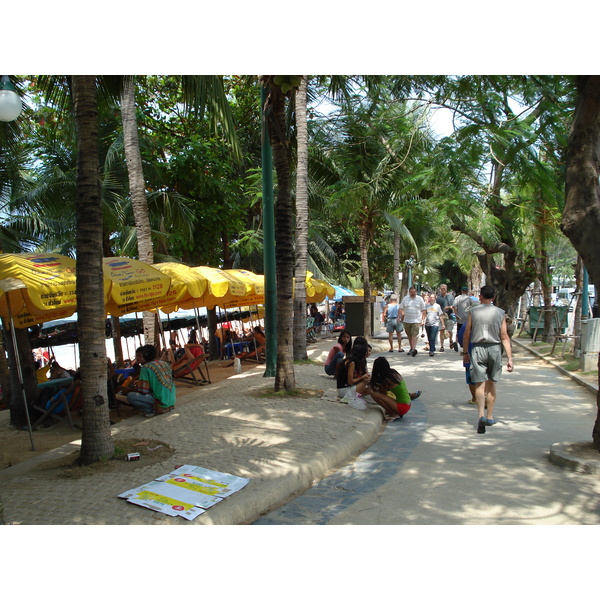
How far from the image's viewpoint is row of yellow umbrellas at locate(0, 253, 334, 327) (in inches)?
246

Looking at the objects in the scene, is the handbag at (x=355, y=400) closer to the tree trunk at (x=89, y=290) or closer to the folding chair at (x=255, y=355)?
the tree trunk at (x=89, y=290)

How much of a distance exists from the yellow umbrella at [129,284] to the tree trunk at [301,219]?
4.76m

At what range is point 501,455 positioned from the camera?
19.0ft

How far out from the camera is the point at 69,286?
6.66 m

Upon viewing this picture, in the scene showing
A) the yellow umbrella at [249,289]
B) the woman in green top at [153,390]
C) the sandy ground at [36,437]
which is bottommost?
the sandy ground at [36,437]

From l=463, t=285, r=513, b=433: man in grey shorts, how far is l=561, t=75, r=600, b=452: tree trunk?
1.58 meters

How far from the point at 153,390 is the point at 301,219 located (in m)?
6.20

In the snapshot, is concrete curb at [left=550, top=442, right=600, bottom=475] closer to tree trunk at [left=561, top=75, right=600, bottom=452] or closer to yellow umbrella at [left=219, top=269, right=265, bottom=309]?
tree trunk at [left=561, top=75, right=600, bottom=452]

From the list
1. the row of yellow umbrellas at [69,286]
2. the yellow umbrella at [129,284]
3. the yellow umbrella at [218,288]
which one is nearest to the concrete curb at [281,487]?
the row of yellow umbrellas at [69,286]

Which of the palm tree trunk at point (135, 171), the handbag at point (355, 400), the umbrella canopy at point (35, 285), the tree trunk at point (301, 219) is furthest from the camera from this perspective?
the tree trunk at point (301, 219)

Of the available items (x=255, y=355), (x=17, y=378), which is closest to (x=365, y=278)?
(x=255, y=355)

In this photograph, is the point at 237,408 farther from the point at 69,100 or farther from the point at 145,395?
the point at 69,100

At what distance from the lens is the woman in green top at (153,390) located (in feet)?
25.5

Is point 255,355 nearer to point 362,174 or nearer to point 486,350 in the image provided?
point 362,174
